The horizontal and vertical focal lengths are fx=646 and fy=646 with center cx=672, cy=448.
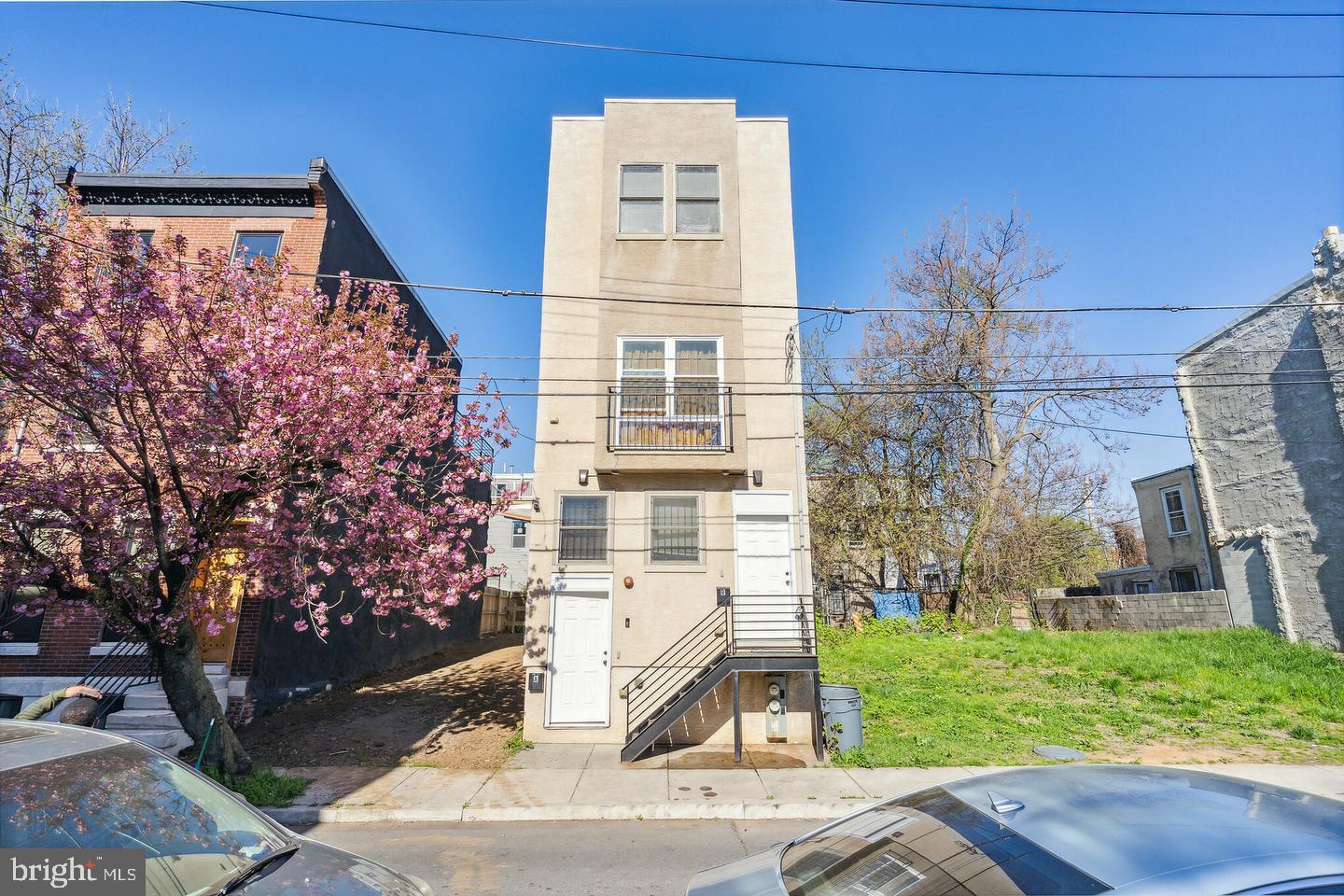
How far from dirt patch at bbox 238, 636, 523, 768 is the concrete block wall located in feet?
56.6

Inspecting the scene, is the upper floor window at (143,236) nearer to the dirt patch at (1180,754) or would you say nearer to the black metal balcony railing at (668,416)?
the black metal balcony railing at (668,416)

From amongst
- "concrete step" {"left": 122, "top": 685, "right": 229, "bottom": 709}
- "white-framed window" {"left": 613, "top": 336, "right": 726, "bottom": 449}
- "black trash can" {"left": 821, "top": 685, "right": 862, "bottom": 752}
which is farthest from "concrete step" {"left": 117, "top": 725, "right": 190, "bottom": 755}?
"black trash can" {"left": 821, "top": 685, "right": 862, "bottom": 752}

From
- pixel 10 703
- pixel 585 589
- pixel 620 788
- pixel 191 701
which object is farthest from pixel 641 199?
pixel 10 703

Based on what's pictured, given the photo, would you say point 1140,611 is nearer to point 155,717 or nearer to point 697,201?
point 697,201

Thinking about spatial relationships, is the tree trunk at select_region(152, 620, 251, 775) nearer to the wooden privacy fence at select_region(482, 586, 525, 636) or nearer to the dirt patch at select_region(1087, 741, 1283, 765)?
the dirt patch at select_region(1087, 741, 1283, 765)

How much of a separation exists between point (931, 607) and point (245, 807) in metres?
22.1

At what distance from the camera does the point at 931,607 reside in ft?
72.6

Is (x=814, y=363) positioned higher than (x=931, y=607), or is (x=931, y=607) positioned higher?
(x=814, y=363)

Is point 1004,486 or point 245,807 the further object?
point 1004,486

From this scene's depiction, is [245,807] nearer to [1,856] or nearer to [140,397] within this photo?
[1,856]

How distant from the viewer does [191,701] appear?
8.53 metres

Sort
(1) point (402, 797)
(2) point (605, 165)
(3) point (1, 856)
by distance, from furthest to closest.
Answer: (2) point (605, 165) → (1) point (402, 797) → (3) point (1, 856)

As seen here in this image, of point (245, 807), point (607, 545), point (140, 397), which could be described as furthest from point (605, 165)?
point (245, 807)

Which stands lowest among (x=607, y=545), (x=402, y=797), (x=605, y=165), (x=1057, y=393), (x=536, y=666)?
(x=402, y=797)
